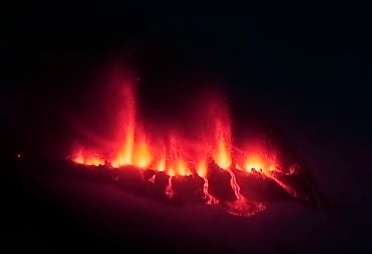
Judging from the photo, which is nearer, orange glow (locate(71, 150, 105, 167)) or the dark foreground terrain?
the dark foreground terrain

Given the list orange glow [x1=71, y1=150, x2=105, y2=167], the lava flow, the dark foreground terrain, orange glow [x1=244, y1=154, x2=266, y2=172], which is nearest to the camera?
the dark foreground terrain

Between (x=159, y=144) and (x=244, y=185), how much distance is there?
411 centimetres

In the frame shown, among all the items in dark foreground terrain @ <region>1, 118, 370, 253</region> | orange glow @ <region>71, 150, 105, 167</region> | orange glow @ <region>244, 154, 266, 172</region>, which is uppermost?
orange glow @ <region>244, 154, 266, 172</region>

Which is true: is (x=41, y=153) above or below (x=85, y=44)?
below

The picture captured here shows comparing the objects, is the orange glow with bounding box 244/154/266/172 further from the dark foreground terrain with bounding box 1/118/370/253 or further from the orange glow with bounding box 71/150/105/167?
the orange glow with bounding box 71/150/105/167

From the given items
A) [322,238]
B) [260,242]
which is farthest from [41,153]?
[322,238]

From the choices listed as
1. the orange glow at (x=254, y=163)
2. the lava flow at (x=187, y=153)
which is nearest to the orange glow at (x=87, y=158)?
the lava flow at (x=187, y=153)

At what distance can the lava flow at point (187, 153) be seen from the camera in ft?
47.9

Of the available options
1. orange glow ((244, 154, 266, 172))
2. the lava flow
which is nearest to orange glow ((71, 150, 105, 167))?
the lava flow

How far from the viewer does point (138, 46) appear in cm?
2061

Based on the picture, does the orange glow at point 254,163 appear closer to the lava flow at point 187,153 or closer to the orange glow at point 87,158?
the lava flow at point 187,153

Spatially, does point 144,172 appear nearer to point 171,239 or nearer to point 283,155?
point 171,239

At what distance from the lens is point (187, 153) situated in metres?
18.0

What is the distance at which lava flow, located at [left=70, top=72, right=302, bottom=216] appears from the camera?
14586mm
